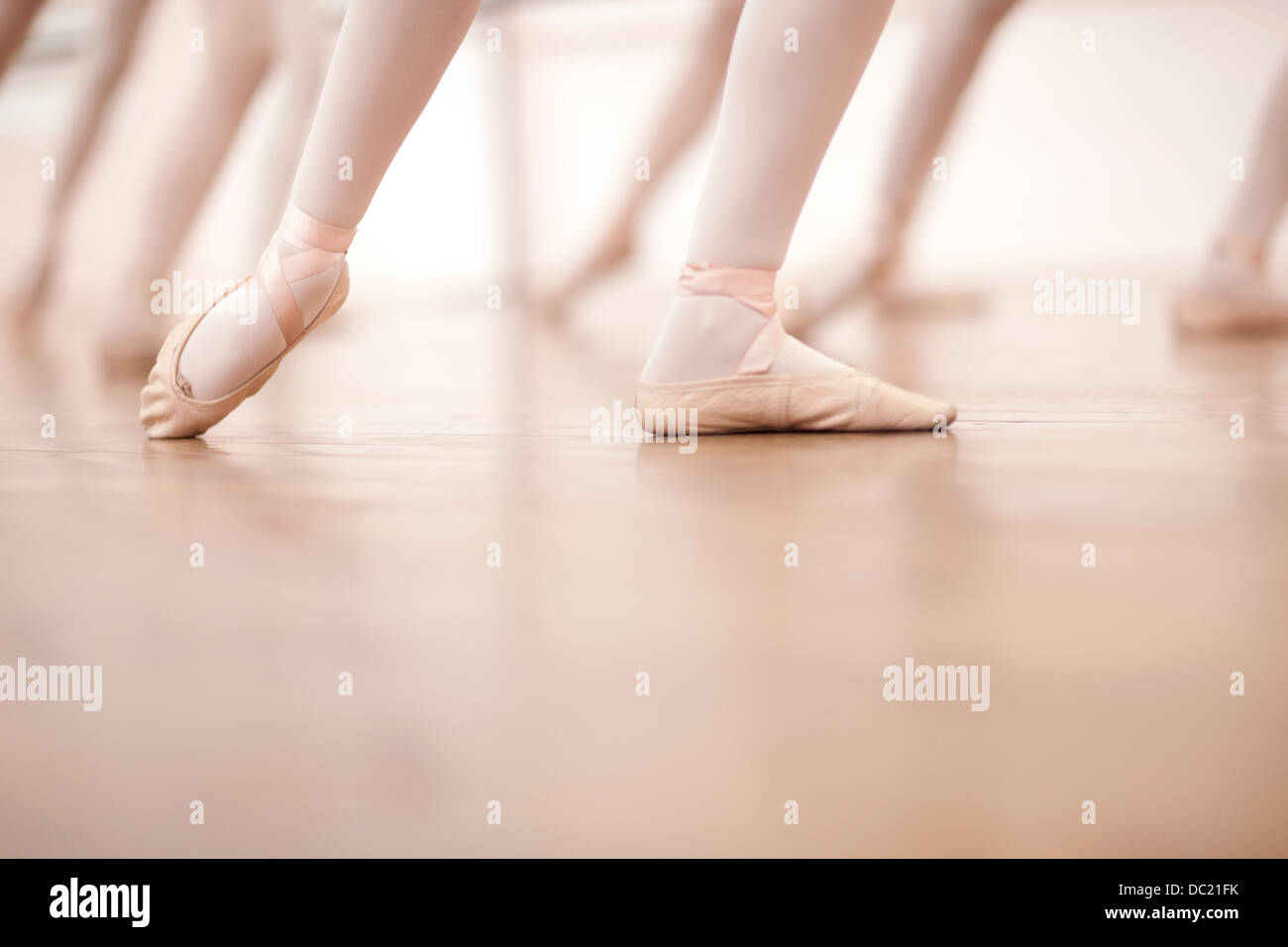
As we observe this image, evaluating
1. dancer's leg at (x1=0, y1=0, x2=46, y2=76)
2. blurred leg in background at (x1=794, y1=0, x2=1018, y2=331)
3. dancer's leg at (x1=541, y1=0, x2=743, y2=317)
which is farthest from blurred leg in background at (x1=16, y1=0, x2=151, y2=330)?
blurred leg in background at (x1=794, y1=0, x2=1018, y2=331)

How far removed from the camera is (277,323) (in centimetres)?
75

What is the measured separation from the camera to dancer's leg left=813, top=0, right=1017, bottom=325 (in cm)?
120

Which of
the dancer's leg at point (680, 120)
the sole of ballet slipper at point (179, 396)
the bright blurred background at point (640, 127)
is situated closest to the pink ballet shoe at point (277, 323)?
the sole of ballet slipper at point (179, 396)

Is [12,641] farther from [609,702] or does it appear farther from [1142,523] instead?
[1142,523]

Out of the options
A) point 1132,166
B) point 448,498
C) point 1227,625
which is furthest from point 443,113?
point 1227,625

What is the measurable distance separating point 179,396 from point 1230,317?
3.59 ft

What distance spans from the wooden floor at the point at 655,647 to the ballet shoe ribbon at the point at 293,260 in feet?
0.38

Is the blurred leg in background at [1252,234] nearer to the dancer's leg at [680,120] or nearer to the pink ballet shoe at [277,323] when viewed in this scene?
the dancer's leg at [680,120]

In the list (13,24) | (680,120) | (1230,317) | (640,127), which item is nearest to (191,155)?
(13,24)

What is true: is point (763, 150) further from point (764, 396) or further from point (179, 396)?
point (179, 396)

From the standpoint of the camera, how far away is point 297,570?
418 millimetres

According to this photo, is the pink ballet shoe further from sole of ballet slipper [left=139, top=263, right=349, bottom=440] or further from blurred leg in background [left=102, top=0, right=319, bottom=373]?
blurred leg in background [left=102, top=0, right=319, bottom=373]

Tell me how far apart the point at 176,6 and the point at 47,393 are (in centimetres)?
261
